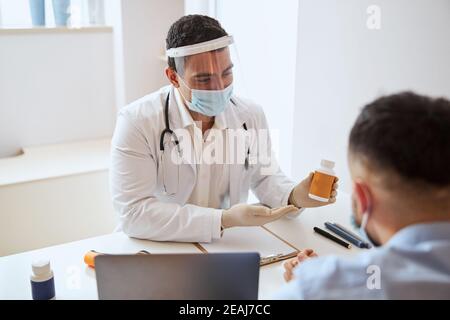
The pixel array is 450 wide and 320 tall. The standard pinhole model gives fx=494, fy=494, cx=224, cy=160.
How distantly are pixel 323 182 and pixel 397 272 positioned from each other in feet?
2.45

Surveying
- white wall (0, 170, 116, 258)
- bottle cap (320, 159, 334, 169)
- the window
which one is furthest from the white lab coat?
the window

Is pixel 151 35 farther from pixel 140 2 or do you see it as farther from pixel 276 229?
pixel 276 229

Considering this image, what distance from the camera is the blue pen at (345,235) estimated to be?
55.7 inches

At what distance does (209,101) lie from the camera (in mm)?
1620

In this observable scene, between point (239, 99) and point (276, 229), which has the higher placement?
point (239, 99)

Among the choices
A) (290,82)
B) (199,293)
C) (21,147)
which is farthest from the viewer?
(21,147)

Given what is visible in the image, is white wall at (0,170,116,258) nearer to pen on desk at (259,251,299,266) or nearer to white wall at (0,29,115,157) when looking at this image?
white wall at (0,29,115,157)

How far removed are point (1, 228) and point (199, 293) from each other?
1.81 metres

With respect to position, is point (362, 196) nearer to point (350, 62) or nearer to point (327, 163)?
point (327, 163)

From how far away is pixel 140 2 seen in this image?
2918 mm

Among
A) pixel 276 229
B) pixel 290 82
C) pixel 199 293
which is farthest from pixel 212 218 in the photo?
pixel 290 82

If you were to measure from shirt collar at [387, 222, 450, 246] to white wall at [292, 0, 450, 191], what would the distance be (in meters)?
0.77

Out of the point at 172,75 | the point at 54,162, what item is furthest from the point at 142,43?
the point at 172,75

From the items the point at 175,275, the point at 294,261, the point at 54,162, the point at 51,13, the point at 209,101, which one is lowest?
the point at 54,162
